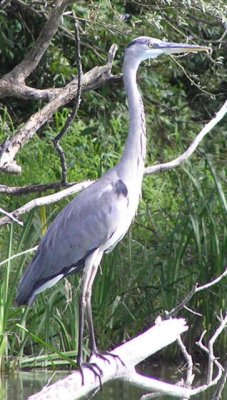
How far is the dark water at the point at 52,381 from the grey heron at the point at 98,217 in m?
0.97

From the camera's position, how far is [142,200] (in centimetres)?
814

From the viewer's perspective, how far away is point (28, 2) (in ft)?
23.0

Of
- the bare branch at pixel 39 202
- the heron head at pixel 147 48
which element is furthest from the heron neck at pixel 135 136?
the bare branch at pixel 39 202

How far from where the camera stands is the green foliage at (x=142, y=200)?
6543 millimetres

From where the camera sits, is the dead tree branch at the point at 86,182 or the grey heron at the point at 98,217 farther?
the grey heron at the point at 98,217

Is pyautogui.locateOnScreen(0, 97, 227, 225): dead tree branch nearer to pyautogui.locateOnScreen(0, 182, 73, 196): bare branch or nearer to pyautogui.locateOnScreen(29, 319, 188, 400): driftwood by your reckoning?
pyautogui.locateOnScreen(0, 182, 73, 196): bare branch

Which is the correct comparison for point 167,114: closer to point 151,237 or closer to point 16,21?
point 16,21

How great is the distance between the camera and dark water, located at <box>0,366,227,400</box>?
6051 millimetres

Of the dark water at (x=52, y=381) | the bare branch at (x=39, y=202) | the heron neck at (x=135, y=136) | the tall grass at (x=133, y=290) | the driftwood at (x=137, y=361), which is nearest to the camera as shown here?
the driftwood at (x=137, y=361)

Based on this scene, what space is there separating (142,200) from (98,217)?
3048mm

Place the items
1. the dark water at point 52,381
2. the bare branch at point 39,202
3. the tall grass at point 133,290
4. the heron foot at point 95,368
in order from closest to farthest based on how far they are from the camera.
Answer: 1. the heron foot at point 95,368
2. the bare branch at point 39,202
3. the dark water at point 52,381
4. the tall grass at point 133,290

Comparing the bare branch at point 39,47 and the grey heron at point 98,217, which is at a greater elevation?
the bare branch at point 39,47

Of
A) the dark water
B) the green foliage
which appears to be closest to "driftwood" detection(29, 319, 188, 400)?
the green foliage

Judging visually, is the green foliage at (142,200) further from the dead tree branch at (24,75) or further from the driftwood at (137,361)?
the driftwood at (137,361)
